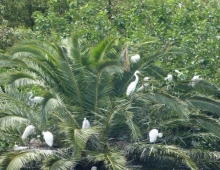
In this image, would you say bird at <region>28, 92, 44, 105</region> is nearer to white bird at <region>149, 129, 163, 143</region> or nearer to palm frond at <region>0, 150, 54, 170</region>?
palm frond at <region>0, 150, 54, 170</region>

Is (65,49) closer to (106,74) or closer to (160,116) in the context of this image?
(106,74)

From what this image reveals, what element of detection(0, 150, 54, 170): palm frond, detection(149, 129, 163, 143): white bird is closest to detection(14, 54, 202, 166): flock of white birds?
detection(149, 129, 163, 143): white bird

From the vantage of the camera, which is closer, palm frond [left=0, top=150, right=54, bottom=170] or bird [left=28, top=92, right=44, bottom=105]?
palm frond [left=0, top=150, right=54, bottom=170]

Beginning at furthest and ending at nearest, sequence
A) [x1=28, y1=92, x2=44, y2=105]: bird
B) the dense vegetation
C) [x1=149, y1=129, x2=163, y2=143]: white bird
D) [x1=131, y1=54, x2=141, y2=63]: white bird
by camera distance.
A: [x1=131, y1=54, x2=141, y2=63]: white bird
[x1=28, y1=92, x2=44, y2=105]: bird
[x1=149, y1=129, x2=163, y2=143]: white bird
the dense vegetation

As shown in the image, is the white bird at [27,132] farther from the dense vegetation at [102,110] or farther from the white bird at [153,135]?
the white bird at [153,135]

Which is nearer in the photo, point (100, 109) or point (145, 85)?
point (100, 109)

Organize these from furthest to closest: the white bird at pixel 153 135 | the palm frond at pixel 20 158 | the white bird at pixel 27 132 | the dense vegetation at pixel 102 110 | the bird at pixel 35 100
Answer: the bird at pixel 35 100 → the white bird at pixel 27 132 → the white bird at pixel 153 135 → the dense vegetation at pixel 102 110 → the palm frond at pixel 20 158

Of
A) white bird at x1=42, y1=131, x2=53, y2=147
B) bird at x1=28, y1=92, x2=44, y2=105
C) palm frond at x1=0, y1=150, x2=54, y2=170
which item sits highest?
bird at x1=28, y1=92, x2=44, y2=105

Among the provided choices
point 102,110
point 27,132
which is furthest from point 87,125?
point 27,132

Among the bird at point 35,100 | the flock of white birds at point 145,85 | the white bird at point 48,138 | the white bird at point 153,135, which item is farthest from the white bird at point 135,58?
the white bird at point 48,138

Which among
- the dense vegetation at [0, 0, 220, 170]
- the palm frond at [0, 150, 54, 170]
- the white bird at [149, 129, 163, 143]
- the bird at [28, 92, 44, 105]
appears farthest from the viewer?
the bird at [28, 92, 44, 105]

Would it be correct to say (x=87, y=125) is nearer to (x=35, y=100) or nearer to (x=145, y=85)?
(x=35, y=100)

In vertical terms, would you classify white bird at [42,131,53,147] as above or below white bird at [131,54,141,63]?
below

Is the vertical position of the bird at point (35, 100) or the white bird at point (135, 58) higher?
the white bird at point (135, 58)
